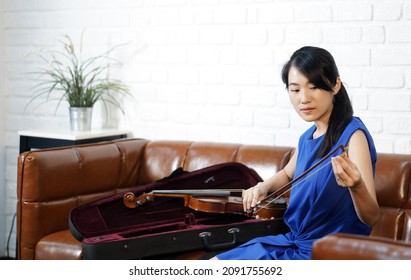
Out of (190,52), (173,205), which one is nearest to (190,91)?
(190,52)

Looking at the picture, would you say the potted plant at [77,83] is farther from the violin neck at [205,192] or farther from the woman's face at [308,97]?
the woman's face at [308,97]

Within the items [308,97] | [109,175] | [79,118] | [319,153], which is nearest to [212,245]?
[319,153]

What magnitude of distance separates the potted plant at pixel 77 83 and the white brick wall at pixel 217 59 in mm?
63

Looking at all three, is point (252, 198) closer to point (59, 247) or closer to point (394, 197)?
point (394, 197)

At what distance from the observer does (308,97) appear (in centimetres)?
217

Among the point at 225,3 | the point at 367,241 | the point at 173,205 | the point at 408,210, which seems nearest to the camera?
the point at 367,241

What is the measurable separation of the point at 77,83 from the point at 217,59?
77 centimetres

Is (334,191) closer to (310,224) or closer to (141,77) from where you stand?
(310,224)

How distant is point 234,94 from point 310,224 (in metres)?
A: 1.24

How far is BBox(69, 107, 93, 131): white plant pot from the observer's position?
11.5ft

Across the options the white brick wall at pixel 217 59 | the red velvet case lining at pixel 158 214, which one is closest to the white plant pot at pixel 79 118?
the white brick wall at pixel 217 59

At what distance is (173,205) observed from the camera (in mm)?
2777

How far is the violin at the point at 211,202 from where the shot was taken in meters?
2.52

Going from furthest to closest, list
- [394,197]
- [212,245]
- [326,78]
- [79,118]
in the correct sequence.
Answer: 1. [79,118]
2. [394,197]
3. [212,245]
4. [326,78]
